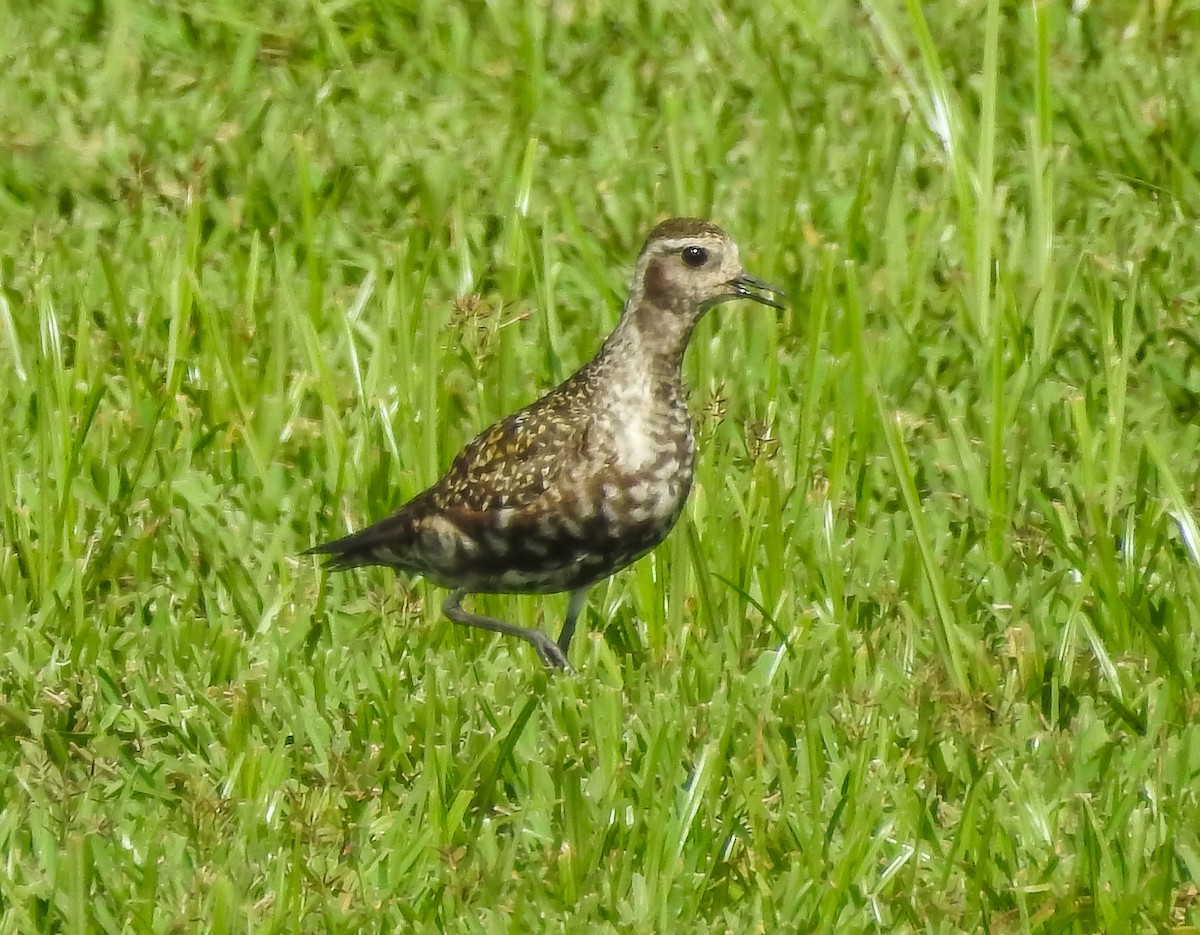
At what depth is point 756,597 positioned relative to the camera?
20.4 ft

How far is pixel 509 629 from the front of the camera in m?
5.78

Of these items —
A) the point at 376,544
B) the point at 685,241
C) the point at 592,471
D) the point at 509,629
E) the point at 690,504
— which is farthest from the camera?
the point at 690,504

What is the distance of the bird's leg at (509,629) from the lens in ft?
18.7

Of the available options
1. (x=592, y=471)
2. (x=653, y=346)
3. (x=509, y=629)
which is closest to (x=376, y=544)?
(x=509, y=629)

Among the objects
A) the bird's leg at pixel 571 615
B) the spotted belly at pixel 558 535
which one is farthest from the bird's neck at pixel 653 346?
the bird's leg at pixel 571 615

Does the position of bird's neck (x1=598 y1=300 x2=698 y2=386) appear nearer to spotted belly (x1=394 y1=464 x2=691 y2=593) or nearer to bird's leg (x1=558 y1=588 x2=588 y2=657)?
spotted belly (x1=394 y1=464 x2=691 y2=593)

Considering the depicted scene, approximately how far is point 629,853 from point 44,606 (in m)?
1.87

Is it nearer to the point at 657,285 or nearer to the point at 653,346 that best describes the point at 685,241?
the point at 657,285

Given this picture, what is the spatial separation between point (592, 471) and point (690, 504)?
0.89 metres

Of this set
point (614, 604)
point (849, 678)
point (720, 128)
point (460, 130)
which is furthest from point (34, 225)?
point (849, 678)

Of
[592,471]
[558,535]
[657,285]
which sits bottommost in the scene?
[558,535]

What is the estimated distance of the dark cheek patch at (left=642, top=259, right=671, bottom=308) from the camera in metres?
5.69

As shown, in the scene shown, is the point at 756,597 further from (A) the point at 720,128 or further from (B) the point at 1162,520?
(A) the point at 720,128

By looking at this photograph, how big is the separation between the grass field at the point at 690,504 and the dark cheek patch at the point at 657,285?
0.38 metres
